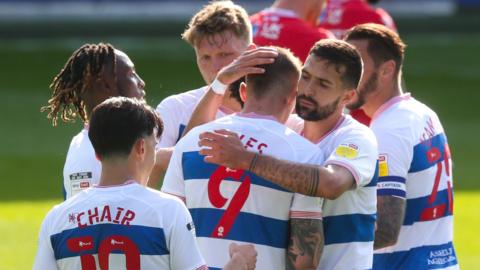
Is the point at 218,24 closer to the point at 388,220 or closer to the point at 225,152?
the point at 388,220

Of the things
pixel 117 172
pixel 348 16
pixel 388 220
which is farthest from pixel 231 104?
pixel 348 16

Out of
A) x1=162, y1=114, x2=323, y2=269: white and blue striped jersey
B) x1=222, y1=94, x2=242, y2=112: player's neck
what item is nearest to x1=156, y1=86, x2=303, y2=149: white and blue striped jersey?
x1=222, y1=94, x2=242, y2=112: player's neck

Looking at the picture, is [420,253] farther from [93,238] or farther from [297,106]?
[93,238]

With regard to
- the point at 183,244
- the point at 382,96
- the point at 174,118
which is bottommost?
the point at 183,244

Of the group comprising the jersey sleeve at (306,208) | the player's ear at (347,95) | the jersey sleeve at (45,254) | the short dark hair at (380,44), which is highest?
the short dark hair at (380,44)

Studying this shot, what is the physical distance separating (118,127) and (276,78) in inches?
33.4

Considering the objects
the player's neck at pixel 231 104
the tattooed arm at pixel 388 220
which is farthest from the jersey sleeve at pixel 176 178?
the tattooed arm at pixel 388 220

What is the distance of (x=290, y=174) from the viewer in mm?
5184

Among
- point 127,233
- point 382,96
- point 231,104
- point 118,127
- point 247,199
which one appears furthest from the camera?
point 231,104

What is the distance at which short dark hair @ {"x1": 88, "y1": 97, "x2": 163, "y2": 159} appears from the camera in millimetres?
5000

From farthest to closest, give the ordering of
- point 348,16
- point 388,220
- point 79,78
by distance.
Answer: point 348,16, point 79,78, point 388,220

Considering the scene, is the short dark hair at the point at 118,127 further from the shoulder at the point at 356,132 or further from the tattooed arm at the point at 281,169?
the shoulder at the point at 356,132

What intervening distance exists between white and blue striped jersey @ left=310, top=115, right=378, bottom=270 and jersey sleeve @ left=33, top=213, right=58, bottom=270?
129 centimetres

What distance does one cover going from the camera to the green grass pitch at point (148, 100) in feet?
41.7
